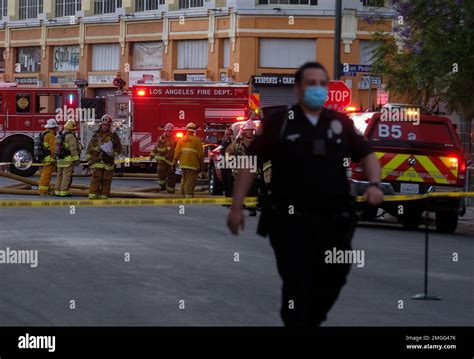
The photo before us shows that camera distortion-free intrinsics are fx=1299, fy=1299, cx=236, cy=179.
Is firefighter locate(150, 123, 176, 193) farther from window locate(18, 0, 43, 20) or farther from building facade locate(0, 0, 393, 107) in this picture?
window locate(18, 0, 43, 20)

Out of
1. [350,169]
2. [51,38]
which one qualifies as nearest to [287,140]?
[350,169]

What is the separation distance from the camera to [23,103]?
1459 inches

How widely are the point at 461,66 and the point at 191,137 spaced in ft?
19.2

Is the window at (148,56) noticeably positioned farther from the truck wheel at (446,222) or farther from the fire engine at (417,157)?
the fire engine at (417,157)

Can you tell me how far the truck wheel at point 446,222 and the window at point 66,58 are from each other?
3828cm

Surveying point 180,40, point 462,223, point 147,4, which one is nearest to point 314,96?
point 462,223

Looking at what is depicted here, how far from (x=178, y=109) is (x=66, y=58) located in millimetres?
22928

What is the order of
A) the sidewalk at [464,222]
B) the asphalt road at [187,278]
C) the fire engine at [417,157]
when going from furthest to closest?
1. the sidewalk at [464,222]
2. the fire engine at [417,157]
3. the asphalt road at [187,278]

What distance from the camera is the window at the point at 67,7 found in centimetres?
5819

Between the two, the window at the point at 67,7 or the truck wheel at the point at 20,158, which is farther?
the window at the point at 67,7

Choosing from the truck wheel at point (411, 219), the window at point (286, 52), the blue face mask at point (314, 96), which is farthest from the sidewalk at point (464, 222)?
the window at point (286, 52)

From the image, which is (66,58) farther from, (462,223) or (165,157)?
(462,223)

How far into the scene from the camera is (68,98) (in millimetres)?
37375
